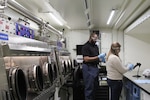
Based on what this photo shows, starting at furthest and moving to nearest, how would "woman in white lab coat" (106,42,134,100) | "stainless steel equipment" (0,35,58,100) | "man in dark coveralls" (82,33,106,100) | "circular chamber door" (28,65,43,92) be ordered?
"man in dark coveralls" (82,33,106,100)
"woman in white lab coat" (106,42,134,100)
"circular chamber door" (28,65,43,92)
"stainless steel equipment" (0,35,58,100)

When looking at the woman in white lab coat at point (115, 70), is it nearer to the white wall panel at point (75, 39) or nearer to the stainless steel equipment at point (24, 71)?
the stainless steel equipment at point (24, 71)

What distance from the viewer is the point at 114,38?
25.5 feet

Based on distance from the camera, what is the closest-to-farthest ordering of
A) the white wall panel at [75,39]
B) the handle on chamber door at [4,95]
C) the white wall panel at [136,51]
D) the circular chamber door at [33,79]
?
1. the handle on chamber door at [4,95]
2. the circular chamber door at [33,79]
3. the white wall panel at [136,51]
4. the white wall panel at [75,39]

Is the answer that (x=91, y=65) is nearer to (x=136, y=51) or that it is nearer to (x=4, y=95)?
(x=4, y=95)

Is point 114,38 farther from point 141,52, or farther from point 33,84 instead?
point 33,84

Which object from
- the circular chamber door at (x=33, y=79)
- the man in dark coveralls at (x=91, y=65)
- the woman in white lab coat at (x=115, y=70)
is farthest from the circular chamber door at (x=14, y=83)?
the man in dark coveralls at (x=91, y=65)

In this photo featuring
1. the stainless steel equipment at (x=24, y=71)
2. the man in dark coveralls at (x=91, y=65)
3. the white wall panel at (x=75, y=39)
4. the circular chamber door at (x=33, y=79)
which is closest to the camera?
the stainless steel equipment at (x=24, y=71)

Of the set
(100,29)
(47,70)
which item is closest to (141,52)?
(100,29)

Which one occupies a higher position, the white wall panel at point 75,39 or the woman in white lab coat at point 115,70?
the white wall panel at point 75,39

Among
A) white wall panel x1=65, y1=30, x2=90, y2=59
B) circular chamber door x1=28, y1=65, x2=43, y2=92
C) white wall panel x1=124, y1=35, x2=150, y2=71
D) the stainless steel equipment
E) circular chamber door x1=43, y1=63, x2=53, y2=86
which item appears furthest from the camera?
white wall panel x1=65, y1=30, x2=90, y2=59

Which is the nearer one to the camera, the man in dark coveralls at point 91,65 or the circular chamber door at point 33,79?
the circular chamber door at point 33,79

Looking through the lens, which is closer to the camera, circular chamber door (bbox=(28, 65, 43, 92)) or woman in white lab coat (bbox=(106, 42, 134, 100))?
circular chamber door (bbox=(28, 65, 43, 92))

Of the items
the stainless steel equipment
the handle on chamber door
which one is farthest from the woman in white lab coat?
the handle on chamber door

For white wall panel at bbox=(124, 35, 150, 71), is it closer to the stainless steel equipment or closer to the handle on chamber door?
the stainless steel equipment
